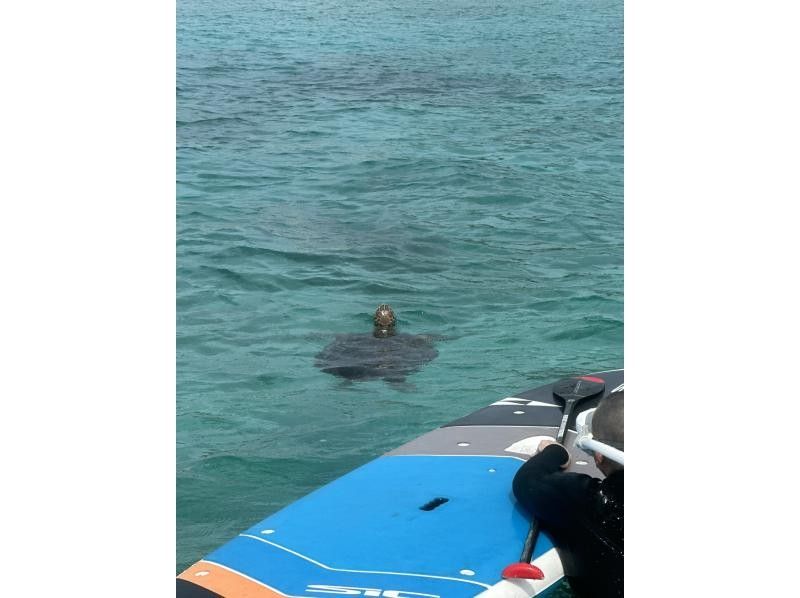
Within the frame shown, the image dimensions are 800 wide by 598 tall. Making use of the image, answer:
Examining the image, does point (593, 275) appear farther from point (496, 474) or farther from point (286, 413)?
point (496, 474)

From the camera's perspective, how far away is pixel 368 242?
35.5ft

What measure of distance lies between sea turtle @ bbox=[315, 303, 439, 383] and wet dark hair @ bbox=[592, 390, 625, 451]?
4578mm

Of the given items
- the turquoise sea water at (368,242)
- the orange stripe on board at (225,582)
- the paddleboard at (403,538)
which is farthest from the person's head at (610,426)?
the turquoise sea water at (368,242)

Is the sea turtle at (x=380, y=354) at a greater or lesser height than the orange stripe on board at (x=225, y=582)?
lesser

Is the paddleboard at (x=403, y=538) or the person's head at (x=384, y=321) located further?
the person's head at (x=384, y=321)

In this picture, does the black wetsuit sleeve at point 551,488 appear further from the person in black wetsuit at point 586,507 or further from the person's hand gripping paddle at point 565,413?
the person's hand gripping paddle at point 565,413

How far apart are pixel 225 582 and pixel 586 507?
1.22m

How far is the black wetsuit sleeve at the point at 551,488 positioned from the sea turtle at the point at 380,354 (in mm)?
3643

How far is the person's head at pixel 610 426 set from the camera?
2.55 m

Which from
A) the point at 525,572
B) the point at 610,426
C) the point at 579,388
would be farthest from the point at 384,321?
the point at 610,426

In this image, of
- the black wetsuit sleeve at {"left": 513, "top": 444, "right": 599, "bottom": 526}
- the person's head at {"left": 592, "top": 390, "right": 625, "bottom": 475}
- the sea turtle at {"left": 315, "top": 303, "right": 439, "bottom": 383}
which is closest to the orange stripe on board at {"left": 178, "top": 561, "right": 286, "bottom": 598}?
the black wetsuit sleeve at {"left": 513, "top": 444, "right": 599, "bottom": 526}

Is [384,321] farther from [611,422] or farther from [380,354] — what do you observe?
[611,422]

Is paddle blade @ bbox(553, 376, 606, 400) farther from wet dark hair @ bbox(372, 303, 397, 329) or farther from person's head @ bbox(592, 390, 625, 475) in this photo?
wet dark hair @ bbox(372, 303, 397, 329)
